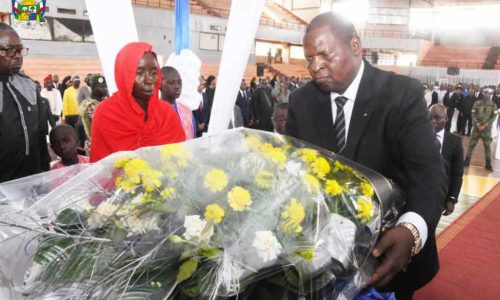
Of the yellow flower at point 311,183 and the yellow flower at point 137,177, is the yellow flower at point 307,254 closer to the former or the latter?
the yellow flower at point 311,183

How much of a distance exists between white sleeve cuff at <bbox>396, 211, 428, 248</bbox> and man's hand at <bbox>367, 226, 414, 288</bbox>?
0.15 feet

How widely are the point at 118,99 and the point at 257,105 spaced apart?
6686mm

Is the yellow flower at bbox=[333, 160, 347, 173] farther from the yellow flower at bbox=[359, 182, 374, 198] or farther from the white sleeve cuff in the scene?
the white sleeve cuff

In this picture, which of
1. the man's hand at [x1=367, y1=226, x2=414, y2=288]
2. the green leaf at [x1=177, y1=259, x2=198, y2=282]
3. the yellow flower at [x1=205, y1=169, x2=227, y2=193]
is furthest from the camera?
the man's hand at [x1=367, y1=226, x2=414, y2=288]

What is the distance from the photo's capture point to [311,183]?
0.95m

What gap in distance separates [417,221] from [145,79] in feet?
5.68

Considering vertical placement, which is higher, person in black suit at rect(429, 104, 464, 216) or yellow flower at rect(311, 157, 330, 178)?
yellow flower at rect(311, 157, 330, 178)

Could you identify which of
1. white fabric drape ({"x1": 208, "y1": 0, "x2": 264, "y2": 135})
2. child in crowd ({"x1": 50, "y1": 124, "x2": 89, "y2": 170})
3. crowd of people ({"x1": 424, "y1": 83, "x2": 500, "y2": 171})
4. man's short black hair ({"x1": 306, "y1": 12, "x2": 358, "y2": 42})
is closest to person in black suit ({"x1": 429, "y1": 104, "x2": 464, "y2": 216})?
white fabric drape ({"x1": 208, "y1": 0, "x2": 264, "y2": 135})

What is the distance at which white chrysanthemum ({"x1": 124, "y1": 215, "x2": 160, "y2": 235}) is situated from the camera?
2.71ft

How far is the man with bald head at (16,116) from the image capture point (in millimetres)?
2410

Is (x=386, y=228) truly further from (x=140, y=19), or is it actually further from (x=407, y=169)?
(x=140, y=19)

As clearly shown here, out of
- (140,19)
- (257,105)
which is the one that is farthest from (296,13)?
(257,105)

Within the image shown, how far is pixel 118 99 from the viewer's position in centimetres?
238

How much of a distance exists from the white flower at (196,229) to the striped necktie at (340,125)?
642 mm
